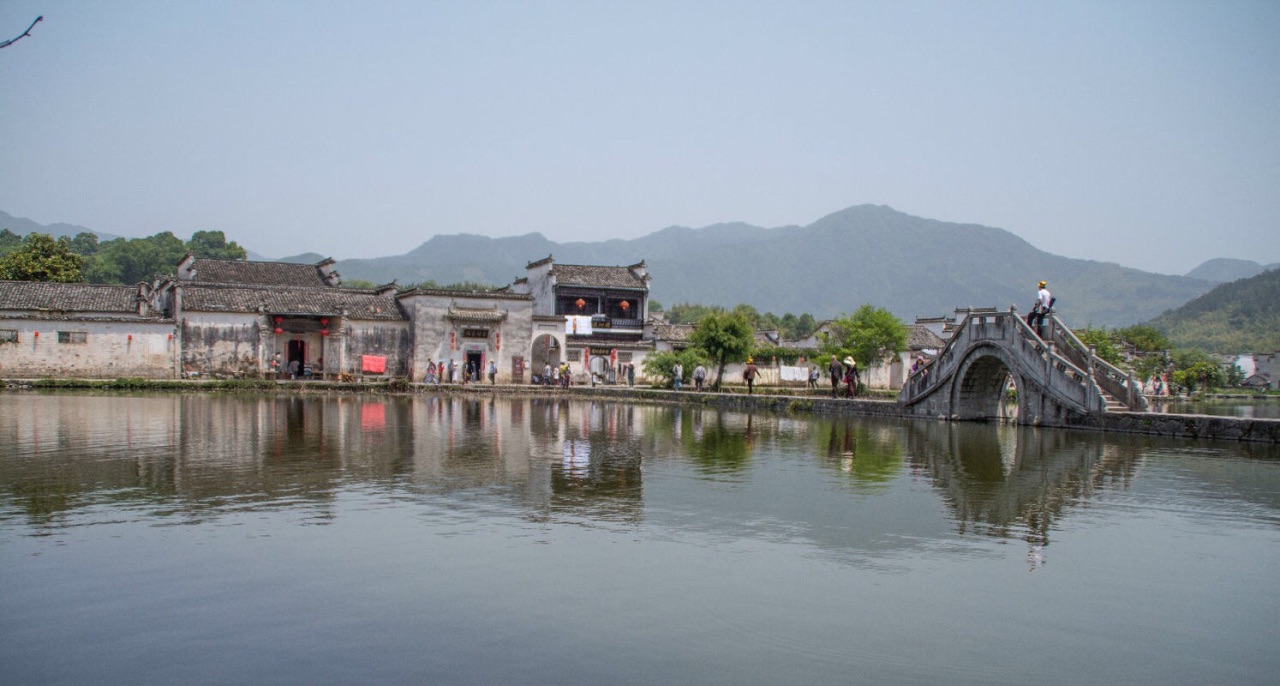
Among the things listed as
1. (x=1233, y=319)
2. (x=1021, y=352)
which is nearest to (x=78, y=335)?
(x=1021, y=352)

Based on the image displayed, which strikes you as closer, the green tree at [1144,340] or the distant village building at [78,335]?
the distant village building at [78,335]

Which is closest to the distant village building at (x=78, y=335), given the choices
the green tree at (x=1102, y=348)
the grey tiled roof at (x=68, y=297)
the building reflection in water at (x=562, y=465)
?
the grey tiled roof at (x=68, y=297)

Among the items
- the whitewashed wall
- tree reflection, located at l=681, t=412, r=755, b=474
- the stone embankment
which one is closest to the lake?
tree reflection, located at l=681, t=412, r=755, b=474

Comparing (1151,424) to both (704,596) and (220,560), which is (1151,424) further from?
(220,560)

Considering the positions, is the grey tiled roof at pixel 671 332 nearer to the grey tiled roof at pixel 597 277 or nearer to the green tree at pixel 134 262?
the grey tiled roof at pixel 597 277

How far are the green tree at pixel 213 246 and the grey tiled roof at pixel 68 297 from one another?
5902cm

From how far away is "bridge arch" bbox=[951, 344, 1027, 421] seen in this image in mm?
25688

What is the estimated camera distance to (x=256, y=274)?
51.7 m

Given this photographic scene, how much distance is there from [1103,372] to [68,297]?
39079mm

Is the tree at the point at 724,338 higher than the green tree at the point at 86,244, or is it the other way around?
the green tree at the point at 86,244

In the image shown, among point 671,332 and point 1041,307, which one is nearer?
point 1041,307

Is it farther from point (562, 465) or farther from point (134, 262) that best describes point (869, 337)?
point (134, 262)

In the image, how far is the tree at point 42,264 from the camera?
164ft

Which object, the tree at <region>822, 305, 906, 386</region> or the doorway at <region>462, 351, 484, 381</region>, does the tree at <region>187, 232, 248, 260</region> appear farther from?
the tree at <region>822, 305, 906, 386</region>
